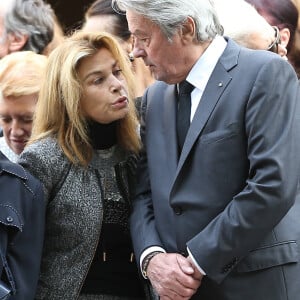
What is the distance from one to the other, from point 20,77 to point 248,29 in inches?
40.2

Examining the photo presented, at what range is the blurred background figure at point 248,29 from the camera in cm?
329

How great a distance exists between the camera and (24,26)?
445 centimetres

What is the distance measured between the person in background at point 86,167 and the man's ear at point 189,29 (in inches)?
14.6

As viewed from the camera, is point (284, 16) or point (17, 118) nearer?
point (17, 118)

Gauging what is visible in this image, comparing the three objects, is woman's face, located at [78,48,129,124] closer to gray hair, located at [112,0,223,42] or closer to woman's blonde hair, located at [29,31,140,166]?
woman's blonde hair, located at [29,31,140,166]

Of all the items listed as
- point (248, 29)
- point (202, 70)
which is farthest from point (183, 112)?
point (248, 29)

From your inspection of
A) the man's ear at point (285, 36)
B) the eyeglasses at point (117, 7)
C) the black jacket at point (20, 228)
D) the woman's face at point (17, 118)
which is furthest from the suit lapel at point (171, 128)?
the man's ear at point (285, 36)

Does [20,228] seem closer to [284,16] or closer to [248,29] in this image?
[248,29]

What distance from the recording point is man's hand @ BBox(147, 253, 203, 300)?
263cm

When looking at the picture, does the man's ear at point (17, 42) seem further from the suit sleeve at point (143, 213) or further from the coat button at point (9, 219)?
the coat button at point (9, 219)

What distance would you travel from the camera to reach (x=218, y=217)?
2.60m

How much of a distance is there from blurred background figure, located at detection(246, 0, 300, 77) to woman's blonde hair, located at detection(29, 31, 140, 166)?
4.03 ft

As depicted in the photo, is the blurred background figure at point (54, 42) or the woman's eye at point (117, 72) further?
the blurred background figure at point (54, 42)

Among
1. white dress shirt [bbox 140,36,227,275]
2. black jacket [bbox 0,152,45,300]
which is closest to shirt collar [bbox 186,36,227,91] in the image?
white dress shirt [bbox 140,36,227,275]
